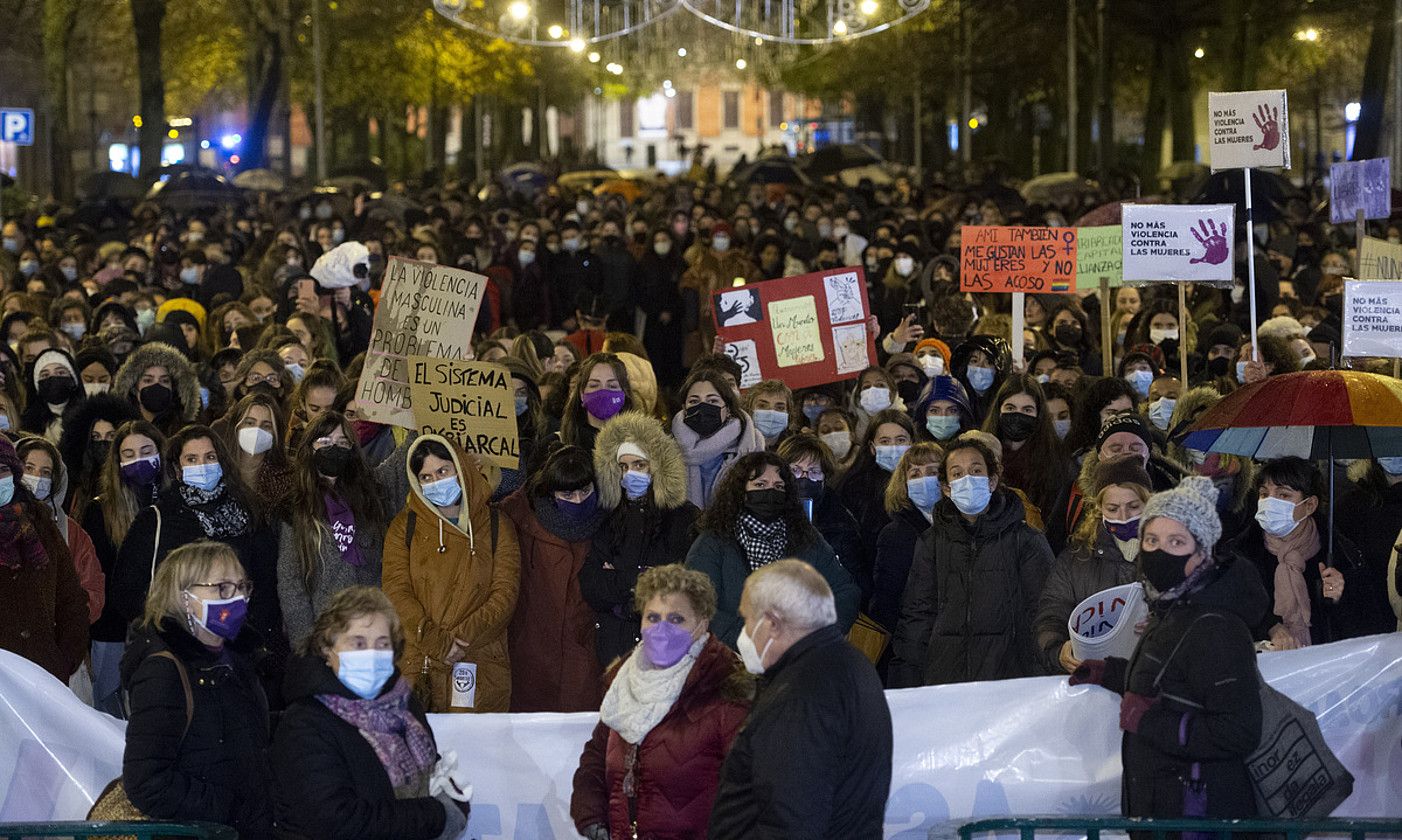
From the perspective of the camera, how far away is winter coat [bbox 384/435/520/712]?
8.37 m

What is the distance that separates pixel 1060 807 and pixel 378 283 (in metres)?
11.5


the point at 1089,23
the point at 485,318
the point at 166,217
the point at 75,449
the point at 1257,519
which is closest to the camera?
the point at 1257,519

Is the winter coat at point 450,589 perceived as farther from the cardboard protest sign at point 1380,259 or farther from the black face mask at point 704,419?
the cardboard protest sign at point 1380,259

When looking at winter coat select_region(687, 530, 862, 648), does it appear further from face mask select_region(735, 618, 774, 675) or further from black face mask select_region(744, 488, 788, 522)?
face mask select_region(735, 618, 774, 675)

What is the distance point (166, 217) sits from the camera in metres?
28.7

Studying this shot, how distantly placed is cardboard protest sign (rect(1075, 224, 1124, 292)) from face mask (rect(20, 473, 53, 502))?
754cm

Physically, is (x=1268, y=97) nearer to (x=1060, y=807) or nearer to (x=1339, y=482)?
(x=1339, y=482)

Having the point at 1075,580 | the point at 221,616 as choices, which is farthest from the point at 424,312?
the point at 221,616

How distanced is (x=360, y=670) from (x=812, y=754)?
1.26 meters

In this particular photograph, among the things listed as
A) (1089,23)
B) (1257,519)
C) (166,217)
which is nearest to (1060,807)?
(1257,519)

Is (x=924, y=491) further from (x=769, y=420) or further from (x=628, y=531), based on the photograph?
(x=769, y=420)

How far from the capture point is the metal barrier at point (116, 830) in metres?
5.65

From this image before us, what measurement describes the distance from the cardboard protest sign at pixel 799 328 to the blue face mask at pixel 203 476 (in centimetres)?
487

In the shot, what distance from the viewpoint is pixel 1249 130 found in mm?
12742
